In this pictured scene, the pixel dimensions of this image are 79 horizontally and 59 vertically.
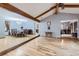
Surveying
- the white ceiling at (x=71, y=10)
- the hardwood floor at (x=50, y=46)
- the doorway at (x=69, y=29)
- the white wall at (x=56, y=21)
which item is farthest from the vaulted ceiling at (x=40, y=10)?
the hardwood floor at (x=50, y=46)

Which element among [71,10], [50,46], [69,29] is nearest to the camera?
[69,29]

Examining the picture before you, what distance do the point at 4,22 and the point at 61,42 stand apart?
1.55 metres

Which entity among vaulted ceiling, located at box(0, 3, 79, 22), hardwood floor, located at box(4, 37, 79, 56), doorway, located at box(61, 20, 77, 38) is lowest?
hardwood floor, located at box(4, 37, 79, 56)

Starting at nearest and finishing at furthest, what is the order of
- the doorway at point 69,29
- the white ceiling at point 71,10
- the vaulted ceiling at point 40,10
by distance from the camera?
the vaulted ceiling at point 40,10 → the doorway at point 69,29 → the white ceiling at point 71,10

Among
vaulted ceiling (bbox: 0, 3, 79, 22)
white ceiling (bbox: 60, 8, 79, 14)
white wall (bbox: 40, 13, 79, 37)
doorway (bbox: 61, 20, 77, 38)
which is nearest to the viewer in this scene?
vaulted ceiling (bbox: 0, 3, 79, 22)

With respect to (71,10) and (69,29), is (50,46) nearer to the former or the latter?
(69,29)

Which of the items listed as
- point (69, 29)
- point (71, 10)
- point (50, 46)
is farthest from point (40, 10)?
point (50, 46)

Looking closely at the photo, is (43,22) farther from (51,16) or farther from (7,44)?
(7,44)

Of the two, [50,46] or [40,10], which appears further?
[50,46]

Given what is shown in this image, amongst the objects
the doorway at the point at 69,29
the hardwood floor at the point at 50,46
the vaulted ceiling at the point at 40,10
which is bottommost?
the hardwood floor at the point at 50,46

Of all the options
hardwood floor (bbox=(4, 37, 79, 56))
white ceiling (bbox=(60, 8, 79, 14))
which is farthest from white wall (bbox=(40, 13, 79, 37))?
hardwood floor (bbox=(4, 37, 79, 56))

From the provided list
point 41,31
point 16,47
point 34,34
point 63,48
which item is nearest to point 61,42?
point 63,48

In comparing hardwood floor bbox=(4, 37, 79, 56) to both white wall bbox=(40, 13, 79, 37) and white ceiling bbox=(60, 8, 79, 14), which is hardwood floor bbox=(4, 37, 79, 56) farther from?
white ceiling bbox=(60, 8, 79, 14)

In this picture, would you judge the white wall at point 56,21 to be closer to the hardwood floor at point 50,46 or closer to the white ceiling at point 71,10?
the white ceiling at point 71,10
